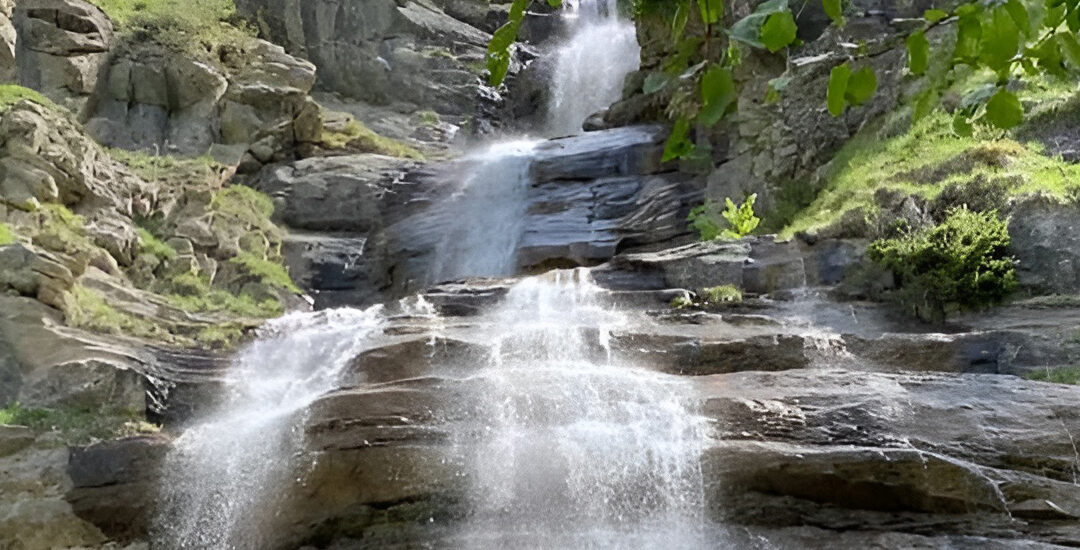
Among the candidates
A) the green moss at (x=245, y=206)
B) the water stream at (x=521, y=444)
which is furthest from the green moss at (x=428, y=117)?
the water stream at (x=521, y=444)

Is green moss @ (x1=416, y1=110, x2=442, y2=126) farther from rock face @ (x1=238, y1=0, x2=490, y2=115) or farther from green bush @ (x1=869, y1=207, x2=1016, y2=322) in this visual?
green bush @ (x1=869, y1=207, x2=1016, y2=322)

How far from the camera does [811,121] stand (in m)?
12.9

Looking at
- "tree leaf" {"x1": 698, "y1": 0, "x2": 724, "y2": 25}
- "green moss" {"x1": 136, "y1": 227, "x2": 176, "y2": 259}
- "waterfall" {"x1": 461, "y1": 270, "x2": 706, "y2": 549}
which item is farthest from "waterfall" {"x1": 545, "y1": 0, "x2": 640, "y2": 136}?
"tree leaf" {"x1": 698, "y1": 0, "x2": 724, "y2": 25}

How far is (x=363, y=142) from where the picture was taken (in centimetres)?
1867

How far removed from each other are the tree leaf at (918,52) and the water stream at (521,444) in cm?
503

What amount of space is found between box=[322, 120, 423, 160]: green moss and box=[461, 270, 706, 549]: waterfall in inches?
452

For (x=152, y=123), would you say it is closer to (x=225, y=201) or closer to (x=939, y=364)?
(x=225, y=201)

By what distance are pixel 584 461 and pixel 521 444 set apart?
58cm

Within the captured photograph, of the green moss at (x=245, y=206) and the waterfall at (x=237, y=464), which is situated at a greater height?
the green moss at (x=245, y=206)

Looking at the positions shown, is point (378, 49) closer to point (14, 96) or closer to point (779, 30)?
point (14, 96)

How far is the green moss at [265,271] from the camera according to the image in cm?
1272

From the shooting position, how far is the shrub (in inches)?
479

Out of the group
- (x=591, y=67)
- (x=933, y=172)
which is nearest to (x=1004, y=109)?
A: (x=933, y=172)

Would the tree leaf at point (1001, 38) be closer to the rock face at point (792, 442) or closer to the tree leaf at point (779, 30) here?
the tree leaf at point (779, 30)
